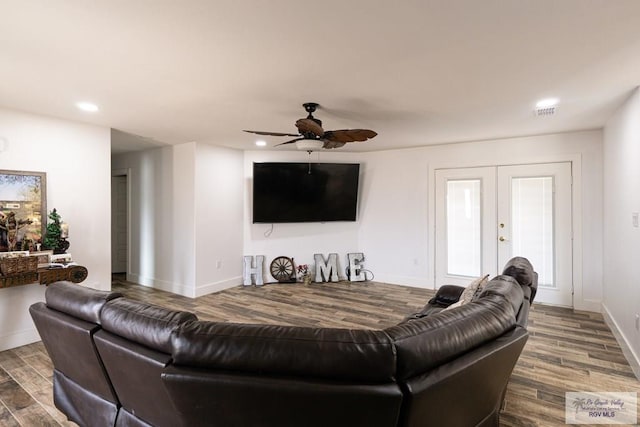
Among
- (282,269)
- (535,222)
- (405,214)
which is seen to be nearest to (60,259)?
(282,269)

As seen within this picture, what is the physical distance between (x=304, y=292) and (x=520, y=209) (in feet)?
11.5

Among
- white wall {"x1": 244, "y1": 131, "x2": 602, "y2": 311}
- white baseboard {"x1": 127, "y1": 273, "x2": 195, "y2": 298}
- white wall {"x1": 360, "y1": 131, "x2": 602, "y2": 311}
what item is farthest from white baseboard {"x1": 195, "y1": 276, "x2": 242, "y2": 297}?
white wall {"x1": 360, "y1": 131, "x2": 602, "y2": 311}

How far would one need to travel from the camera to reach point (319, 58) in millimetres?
2207

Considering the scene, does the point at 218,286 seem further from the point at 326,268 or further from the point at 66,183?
the point at 66,183

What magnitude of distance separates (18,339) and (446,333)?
4.16 meters

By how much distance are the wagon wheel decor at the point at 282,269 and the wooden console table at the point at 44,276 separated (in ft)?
9.71

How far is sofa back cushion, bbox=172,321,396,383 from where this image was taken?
3.73 ft

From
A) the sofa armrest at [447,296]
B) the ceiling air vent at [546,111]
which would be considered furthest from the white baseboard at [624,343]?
the ceiling air vent at [546,111]

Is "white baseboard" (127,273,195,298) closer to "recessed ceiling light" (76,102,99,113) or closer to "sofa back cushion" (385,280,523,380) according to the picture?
"recessed ceiling light" (76,102,99,113)

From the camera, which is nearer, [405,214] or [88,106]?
[88,106]

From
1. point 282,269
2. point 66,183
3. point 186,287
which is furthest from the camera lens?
point 282,269

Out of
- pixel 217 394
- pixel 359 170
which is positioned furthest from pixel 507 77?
pixel 359 170

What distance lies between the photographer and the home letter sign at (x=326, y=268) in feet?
19.3

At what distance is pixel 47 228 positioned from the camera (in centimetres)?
339
